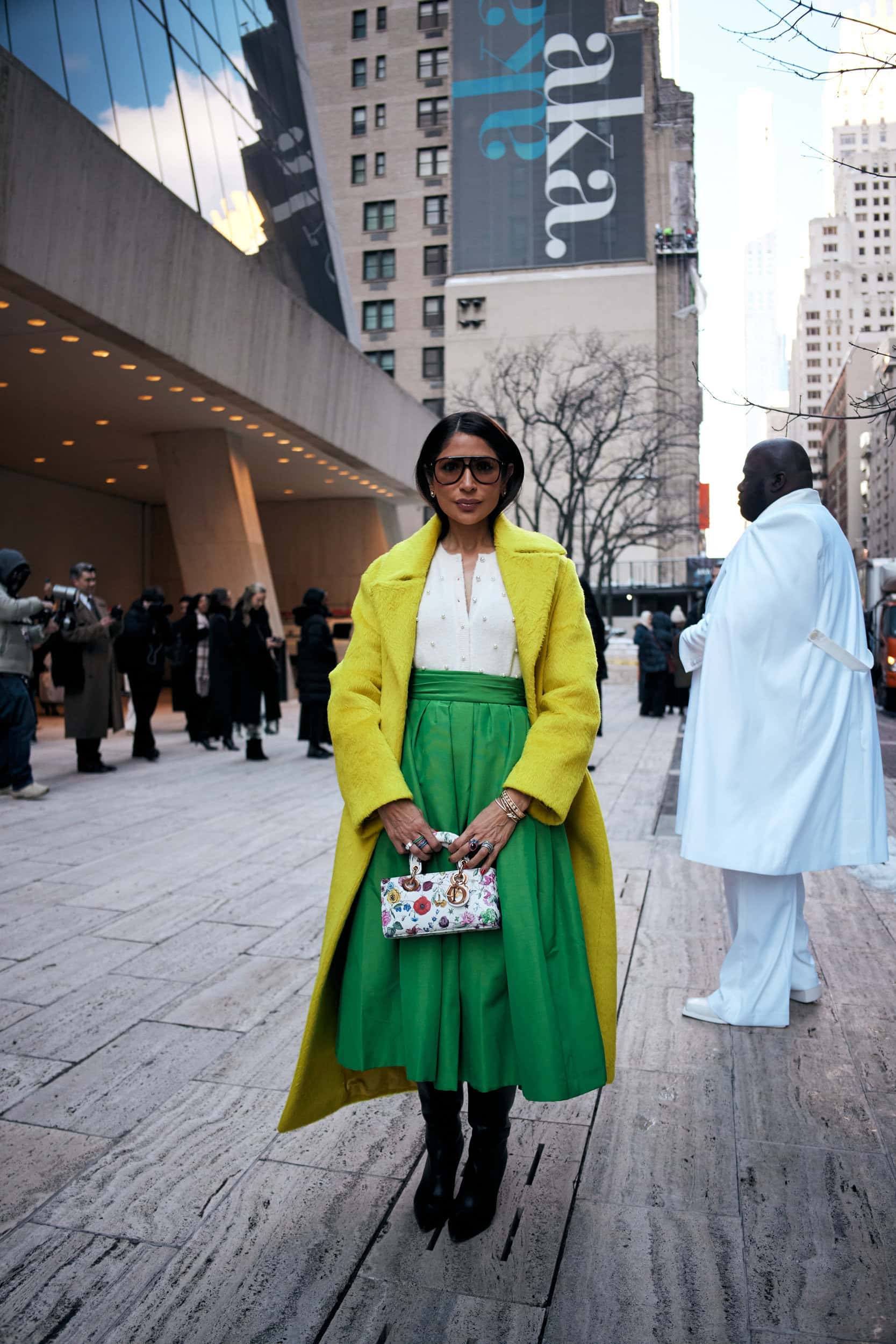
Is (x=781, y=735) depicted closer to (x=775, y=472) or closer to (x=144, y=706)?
(x=775, y=472)

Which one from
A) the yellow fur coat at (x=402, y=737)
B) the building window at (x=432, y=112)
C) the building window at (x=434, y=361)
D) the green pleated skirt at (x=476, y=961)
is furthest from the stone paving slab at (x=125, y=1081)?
the building window at (x=432, y=112)

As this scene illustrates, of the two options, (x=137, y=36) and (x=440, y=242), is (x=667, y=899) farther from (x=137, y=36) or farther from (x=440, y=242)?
(x=440, y=242)

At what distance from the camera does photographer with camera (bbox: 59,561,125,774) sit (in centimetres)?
1006

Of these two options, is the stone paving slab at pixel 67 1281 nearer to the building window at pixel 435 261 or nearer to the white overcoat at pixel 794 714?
the white overcoat at pixel 794 714

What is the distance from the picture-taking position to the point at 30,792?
28.9ft

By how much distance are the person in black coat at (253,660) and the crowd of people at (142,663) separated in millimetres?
13

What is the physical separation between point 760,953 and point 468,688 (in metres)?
1.92

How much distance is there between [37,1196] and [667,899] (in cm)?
373

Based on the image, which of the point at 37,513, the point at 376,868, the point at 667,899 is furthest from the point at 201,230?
the point at 376,868

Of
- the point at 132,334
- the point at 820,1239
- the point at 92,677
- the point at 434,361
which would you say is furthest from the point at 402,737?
the point at 434,361

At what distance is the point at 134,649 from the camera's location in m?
11.4

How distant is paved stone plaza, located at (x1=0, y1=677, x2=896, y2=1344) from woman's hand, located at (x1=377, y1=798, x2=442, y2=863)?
96cm

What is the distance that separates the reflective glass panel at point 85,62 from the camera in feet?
43.0

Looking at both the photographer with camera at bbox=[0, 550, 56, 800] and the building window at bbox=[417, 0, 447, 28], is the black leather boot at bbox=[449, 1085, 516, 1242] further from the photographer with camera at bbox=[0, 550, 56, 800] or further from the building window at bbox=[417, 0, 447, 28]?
the building window at bbox=[417, 0, 447, 28]
